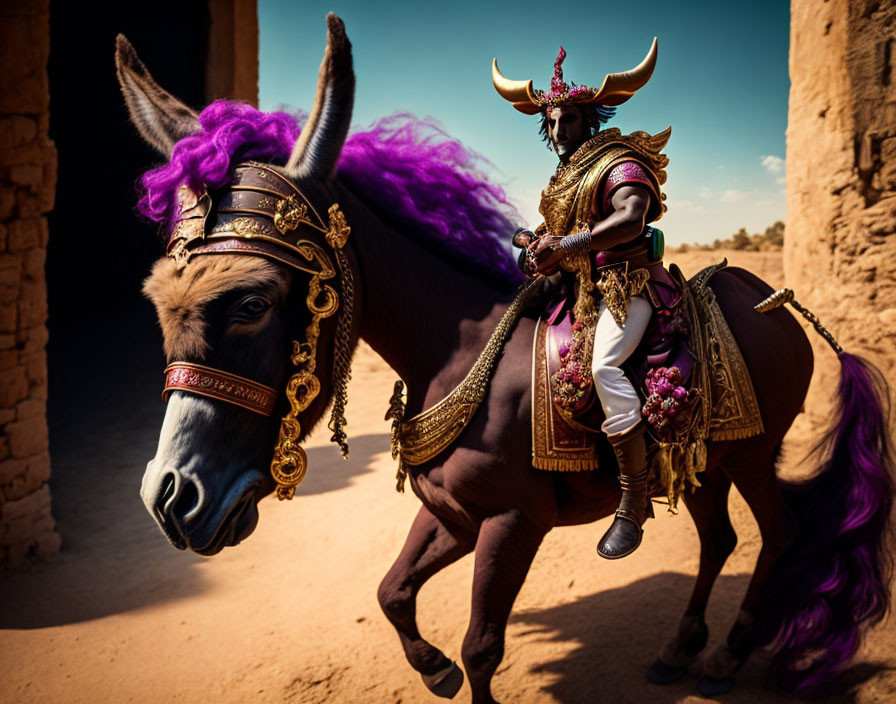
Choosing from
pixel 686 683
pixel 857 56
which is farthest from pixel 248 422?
pixel 857 56

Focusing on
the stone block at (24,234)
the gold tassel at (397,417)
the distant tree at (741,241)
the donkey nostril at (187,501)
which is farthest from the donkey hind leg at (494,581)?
the distant tree at (741,241)

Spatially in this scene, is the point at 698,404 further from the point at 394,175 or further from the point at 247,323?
the point at 247,323

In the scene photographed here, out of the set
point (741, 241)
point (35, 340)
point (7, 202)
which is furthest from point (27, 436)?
point (741, 241)

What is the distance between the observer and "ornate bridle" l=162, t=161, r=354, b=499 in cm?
215

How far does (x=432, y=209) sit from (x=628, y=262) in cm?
78

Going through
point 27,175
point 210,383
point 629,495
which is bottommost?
point 629,495

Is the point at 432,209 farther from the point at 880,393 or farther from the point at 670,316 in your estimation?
the point at 880,393

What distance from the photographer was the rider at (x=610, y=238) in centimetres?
236

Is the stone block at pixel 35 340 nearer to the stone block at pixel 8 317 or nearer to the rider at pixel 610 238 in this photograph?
the stone block at pixel 8 317

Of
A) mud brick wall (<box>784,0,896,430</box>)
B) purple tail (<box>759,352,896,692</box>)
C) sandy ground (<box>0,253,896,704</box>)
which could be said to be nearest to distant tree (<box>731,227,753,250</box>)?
mud brick wall (<box>784,0,896,430</box>)

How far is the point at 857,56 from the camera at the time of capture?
4797 millimetres

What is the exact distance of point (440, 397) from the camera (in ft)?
8.30

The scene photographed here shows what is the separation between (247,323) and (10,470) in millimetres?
3618

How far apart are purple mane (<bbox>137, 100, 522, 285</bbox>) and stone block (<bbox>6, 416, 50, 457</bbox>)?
313cm
